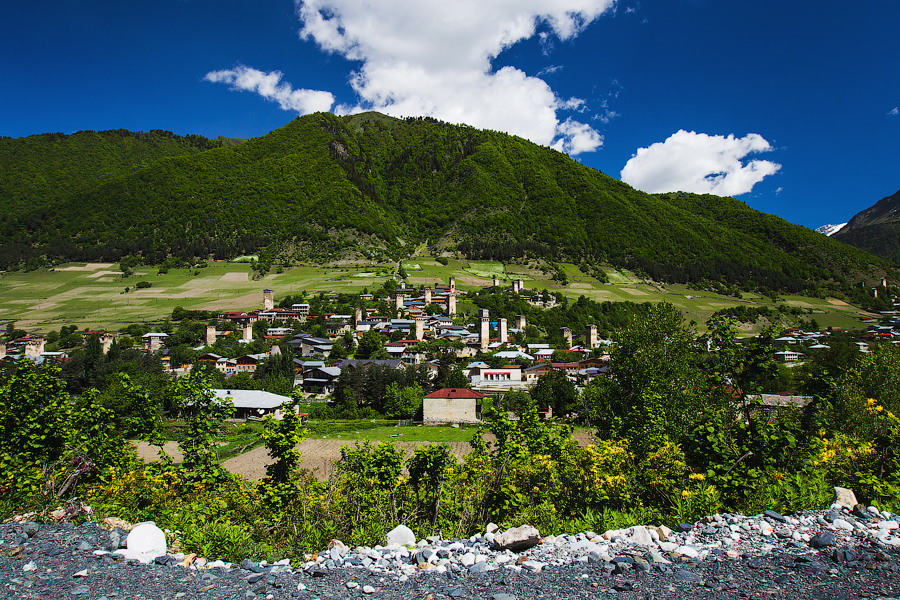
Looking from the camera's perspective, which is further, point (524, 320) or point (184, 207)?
point (184, 207)

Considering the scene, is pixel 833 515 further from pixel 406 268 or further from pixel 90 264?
pixel 90 264

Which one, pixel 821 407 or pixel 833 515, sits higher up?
pixel 821 407

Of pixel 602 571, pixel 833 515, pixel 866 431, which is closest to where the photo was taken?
pixel 602 571

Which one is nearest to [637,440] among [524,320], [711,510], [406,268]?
[711,510]

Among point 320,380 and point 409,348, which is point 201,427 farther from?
point 409,348

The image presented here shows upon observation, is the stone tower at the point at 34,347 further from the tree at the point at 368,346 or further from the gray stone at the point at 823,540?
the gray stone at the point at 823,540

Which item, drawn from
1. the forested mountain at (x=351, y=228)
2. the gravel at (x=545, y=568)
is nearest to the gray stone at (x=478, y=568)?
the gravel at (x=545, y=568)

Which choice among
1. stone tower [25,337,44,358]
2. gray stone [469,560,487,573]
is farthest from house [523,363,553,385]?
stone tower [25,337,44,358]
